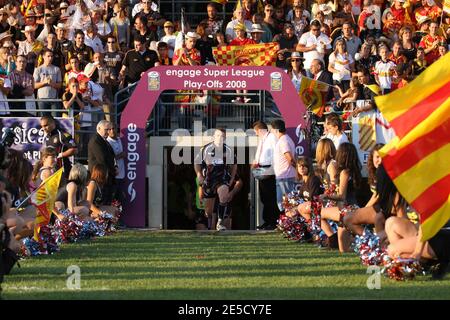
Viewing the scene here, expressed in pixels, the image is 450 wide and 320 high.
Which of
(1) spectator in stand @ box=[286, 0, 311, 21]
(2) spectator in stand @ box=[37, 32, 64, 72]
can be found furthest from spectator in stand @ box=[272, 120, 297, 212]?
(1) spectator in stand @ box=[286, 0, 311, 21]

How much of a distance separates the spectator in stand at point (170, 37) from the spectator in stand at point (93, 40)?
51.8 inches

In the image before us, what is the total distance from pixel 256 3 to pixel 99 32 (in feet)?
12.3

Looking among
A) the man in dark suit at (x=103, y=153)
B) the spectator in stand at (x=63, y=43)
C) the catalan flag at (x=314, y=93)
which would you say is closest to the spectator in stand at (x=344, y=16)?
the catalan flag at (x=314, y=93)

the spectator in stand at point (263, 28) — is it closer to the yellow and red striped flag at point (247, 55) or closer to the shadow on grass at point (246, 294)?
the yellow and red striped flag at point (247, 55)

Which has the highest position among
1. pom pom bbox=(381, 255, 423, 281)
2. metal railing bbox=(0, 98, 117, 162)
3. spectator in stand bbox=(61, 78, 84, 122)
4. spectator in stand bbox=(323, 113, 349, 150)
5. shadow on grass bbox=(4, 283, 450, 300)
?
spectator in stand bbox=(61, 78, 84, 122)

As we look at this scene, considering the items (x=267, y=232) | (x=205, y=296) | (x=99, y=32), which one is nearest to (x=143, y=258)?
(x=205, y=296)

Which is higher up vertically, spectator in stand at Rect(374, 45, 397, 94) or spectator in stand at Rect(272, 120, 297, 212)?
spectator in stand at Rect(374, 45, 397, 94)

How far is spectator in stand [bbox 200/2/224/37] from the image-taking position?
1141 inches

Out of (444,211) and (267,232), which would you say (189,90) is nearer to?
(267,232)

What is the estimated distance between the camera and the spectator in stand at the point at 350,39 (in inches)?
1113

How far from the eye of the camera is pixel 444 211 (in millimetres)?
13281

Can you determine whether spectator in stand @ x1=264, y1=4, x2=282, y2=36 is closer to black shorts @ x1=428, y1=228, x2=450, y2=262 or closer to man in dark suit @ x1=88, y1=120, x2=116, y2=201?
man in dark suit @ x1=88, y1=120, x2=116, y2=201

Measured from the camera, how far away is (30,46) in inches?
1117

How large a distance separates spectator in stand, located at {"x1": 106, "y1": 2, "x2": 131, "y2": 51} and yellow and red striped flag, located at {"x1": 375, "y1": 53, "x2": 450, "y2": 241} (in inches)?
618
